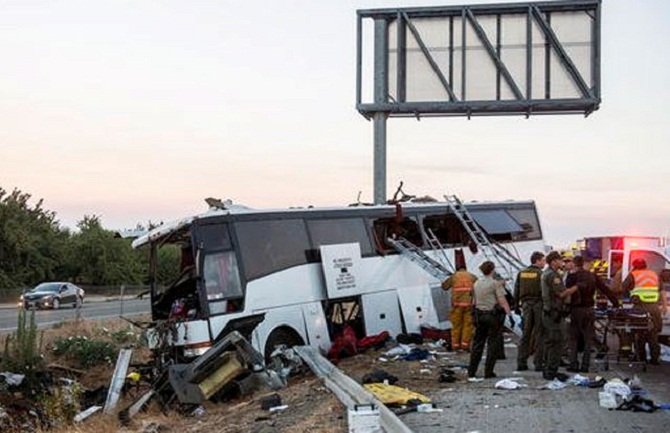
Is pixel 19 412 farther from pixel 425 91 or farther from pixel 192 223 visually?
pixel 425 91

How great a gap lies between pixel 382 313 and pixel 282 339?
3110 millimetres

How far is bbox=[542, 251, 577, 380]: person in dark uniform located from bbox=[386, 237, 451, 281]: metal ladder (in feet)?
22.0

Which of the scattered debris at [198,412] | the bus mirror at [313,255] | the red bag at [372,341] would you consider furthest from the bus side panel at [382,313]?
the scattered debris at [198,412]

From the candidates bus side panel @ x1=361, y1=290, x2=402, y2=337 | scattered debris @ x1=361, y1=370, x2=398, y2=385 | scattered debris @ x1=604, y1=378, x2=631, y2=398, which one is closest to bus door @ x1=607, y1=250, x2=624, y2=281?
bus side panel @ x1=361, y1=290, x2=402, y2=337

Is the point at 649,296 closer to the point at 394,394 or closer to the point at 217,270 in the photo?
the point at 394,394

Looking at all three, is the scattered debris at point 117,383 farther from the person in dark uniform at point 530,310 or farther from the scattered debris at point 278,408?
the person in dark uniform at point 530,310

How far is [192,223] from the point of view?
592 inches

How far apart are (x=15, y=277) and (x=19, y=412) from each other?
45.8 metres

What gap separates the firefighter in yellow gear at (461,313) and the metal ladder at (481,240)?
14.0 feet

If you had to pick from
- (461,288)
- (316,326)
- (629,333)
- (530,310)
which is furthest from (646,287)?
(316,326)

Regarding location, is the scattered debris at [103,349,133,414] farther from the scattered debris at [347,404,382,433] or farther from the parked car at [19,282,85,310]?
the parked car at [19,282,85,310]

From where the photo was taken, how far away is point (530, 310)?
13.5m

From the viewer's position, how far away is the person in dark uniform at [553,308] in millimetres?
12500

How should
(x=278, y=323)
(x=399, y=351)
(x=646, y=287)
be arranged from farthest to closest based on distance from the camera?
(x=399, y=351), (x=278, y=323), (x=646, y=287)
